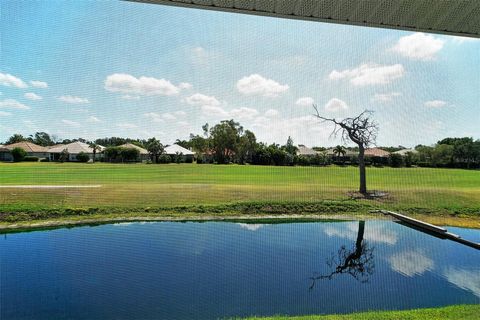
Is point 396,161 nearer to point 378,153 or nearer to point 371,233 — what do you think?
point 378,153

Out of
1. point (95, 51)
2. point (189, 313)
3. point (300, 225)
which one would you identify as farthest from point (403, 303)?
point (95, 51)

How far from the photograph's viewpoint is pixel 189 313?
2.66 meters

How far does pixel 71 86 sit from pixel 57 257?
5.31m

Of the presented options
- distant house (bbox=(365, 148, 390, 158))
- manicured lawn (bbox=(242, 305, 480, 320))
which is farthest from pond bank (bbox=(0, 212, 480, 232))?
distant house (bbox=(365, 148, 390, 158))

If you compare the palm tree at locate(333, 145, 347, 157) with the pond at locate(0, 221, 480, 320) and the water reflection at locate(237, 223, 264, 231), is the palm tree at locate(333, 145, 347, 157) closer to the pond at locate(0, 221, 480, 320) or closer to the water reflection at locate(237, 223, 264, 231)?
the pond at locate(0, 221, 480, 320)

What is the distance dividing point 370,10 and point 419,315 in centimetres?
228

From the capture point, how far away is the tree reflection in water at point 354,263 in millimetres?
3650

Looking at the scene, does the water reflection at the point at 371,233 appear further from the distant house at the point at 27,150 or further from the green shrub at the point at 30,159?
the distant house at the point at 27,150

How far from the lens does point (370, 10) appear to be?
4.72ft

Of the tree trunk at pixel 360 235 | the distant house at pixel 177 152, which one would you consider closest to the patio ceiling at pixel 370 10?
the tree trunk at pixel 360 235

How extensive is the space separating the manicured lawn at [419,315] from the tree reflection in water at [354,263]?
85cm

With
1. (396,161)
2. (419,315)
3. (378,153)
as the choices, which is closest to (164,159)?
(378,153)

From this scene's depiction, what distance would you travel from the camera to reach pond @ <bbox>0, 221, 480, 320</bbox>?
284cm

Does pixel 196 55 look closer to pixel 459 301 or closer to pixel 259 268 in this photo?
pixel 259 268
